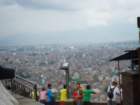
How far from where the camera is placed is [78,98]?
1853 cm

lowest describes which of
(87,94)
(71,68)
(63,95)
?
(71,68)

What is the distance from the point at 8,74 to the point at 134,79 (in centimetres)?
682

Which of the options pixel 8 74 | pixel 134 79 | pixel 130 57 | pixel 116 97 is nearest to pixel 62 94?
pixel 116 97

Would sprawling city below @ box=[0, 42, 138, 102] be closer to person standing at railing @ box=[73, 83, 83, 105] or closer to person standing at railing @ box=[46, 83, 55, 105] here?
person standing at railing @ box=[46, 83, 55, 105]

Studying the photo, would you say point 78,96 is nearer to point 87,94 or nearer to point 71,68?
point 87,94

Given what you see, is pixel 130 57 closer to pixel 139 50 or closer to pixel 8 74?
pixel 139 50

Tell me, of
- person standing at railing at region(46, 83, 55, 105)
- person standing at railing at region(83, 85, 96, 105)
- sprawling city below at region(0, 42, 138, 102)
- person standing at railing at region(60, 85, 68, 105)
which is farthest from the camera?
sprawling city below at region(0, 42, 138, 102)

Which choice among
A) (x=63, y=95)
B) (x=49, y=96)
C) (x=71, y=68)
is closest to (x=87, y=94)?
(x=63, y=95)

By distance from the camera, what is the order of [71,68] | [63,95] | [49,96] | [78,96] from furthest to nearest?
[71,68] → [63,95] → [49,96] → [78,96]

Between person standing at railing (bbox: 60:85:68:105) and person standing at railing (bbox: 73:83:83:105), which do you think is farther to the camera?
person standing at railing (bbox: 60:85:68:105)

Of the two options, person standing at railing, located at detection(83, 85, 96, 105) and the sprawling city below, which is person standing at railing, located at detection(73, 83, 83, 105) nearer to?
person standing at railing, located at detection(83, 85, 96, 105)

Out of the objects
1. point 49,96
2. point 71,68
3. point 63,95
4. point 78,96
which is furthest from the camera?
point 71,68

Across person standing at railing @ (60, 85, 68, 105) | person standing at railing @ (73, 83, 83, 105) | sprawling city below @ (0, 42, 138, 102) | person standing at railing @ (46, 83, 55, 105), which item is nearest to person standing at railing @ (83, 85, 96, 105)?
person standing at railing @ (73, 83, 83, 105)

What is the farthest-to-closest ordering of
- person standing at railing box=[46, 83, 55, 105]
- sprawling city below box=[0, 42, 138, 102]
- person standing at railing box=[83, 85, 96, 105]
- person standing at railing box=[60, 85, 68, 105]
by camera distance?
sprawling city below box=[0, 42, 138, 102]
person standing at railing box=[60, 85, 68, 105]
person standing at railing box=[46, 83, 55, 105]
person standing at railing box=[83, 85, 96, 105]
